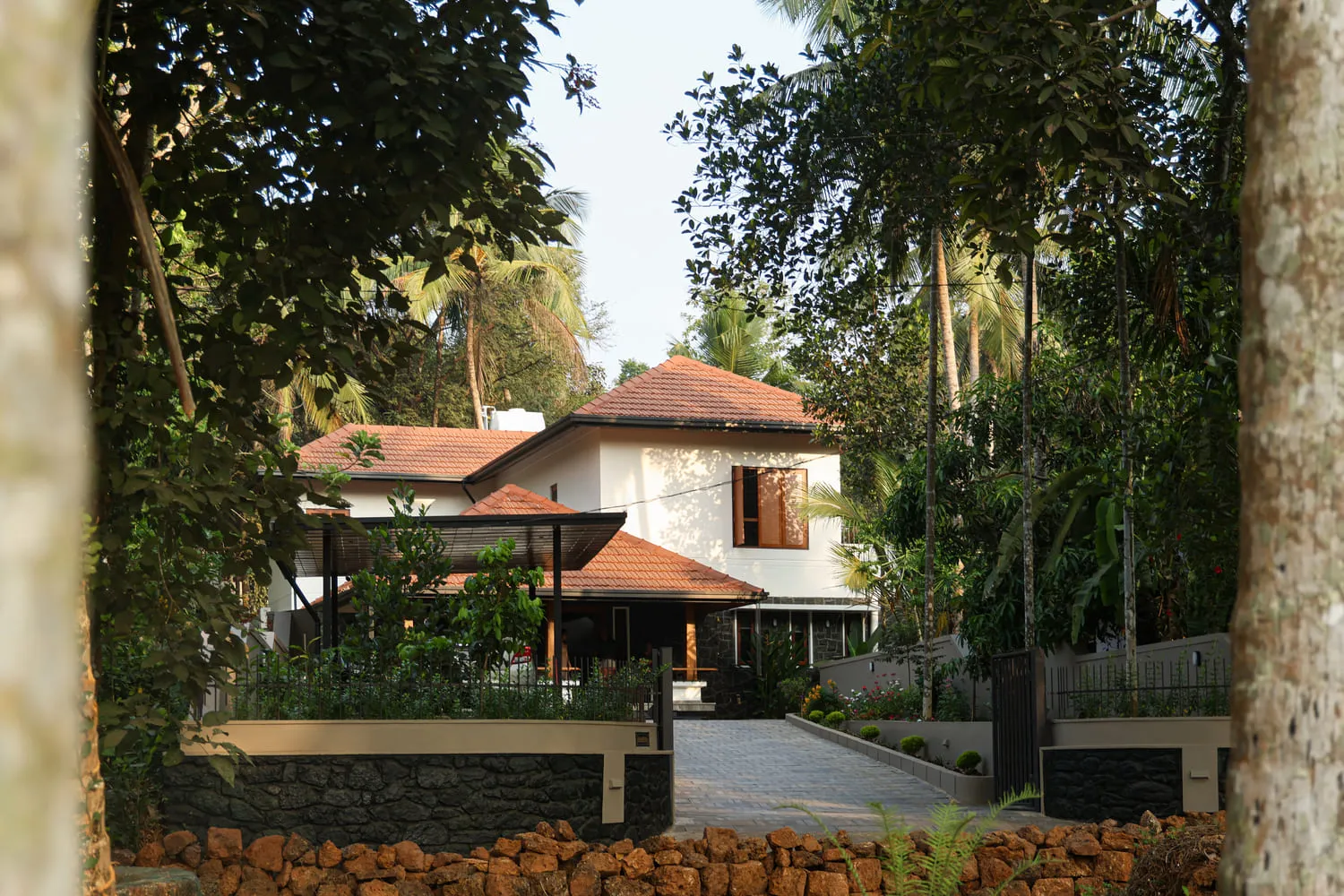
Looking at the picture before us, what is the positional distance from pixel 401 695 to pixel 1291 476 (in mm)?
10221

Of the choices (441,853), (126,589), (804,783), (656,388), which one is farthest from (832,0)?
(126,589)

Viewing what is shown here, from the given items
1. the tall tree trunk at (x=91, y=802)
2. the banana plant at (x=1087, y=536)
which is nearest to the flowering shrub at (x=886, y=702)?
the banana plant at (x=1087, y=536)

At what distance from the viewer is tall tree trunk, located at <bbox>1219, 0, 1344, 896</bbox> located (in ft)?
9.21

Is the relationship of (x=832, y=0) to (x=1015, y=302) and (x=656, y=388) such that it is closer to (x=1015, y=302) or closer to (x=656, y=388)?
(x=656, y=388)

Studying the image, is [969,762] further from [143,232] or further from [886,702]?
[143,232]

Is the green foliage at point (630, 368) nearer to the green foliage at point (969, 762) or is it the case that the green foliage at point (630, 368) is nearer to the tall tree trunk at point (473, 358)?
the tall tree trunk at point (473, 358)

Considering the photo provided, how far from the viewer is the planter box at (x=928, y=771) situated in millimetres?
15727

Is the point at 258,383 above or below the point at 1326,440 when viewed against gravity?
above

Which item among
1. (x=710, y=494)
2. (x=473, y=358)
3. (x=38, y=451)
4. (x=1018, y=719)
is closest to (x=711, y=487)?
(x=710, y=494)

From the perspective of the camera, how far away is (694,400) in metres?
29.7

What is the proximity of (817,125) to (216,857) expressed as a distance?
9111 millimetres

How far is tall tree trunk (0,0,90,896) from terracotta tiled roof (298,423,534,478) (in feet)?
96.3

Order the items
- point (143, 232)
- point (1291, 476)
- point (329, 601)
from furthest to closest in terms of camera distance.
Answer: point (329, 601) → point (143, 232) → point (1291, 476)

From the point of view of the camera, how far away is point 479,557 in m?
13.4
